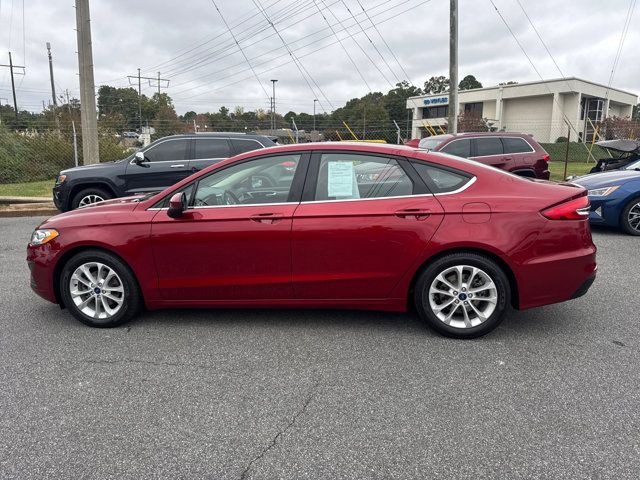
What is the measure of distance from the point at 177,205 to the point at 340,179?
1.34 meters

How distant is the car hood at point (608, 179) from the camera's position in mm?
8094

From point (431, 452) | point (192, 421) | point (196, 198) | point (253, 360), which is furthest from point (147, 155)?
point (431, 452)

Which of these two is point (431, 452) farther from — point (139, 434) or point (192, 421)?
point (139, 434)

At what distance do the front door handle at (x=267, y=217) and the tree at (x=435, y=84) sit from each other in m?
103

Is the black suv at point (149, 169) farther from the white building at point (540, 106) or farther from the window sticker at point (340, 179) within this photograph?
the white building at point (540, 106)

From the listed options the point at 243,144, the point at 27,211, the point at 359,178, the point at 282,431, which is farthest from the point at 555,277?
the point at 27,211

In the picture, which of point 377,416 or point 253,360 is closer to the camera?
point 377,416

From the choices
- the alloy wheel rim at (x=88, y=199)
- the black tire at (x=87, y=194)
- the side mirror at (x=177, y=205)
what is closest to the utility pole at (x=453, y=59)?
the black tire at (x=87, y=194)

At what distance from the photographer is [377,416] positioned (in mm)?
2914

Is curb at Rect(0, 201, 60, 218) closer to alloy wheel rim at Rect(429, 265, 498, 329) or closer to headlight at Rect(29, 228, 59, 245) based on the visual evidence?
headlight at Rect(29, 228, 59, 245)

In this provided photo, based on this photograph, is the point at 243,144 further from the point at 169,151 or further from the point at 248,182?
the point at 248,182

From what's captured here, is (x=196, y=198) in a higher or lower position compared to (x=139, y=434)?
higher

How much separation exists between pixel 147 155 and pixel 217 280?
21.0ft

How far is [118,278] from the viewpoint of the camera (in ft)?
14.0
